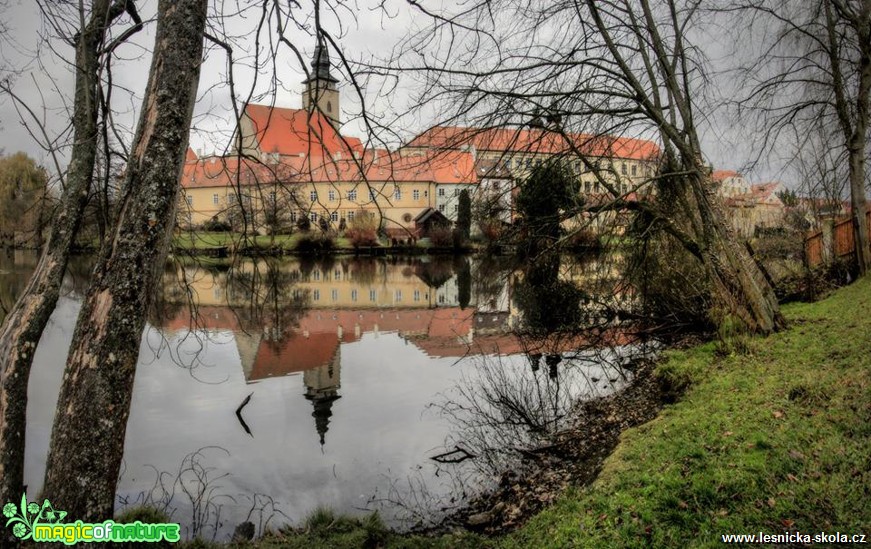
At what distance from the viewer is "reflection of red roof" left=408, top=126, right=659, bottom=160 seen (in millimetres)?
7957

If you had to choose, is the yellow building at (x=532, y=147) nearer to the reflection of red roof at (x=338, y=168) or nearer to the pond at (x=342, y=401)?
the reflection of red roof at (x=338, y=168)

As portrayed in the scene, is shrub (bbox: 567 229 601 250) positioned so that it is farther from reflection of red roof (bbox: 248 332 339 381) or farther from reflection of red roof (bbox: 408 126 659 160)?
reflection of red roof (bbox: 248 332 339 381)

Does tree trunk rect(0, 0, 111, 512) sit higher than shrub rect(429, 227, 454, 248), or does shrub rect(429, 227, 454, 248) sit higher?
shrub rect(429, 227, 454, 248)

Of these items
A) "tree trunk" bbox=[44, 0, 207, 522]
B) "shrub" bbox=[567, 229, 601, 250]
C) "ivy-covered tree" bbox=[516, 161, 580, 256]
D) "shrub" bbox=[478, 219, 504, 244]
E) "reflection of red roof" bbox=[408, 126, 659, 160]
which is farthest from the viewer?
"shrub" bbox=[567, 229, 601, 250]

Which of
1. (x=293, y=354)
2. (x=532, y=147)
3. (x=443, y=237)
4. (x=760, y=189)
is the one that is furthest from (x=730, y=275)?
(x=443, y=237)

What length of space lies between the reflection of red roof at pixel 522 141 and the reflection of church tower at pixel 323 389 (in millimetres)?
5020

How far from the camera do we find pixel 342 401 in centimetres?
1102

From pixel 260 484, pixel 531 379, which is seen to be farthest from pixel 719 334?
pixel 260 484

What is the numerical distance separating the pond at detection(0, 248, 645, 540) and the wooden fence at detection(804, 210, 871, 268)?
560 cm

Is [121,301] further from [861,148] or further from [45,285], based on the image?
[861,148]

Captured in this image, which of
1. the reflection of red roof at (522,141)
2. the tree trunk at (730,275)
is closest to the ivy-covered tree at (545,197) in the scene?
the reflection of red roof at (522,141)

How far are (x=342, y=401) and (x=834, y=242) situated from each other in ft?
41.0

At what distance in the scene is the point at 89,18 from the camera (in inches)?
193

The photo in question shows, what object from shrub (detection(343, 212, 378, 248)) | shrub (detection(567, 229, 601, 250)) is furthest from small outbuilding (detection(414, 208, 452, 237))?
shrub (detection(567, 229, 601, 250))
